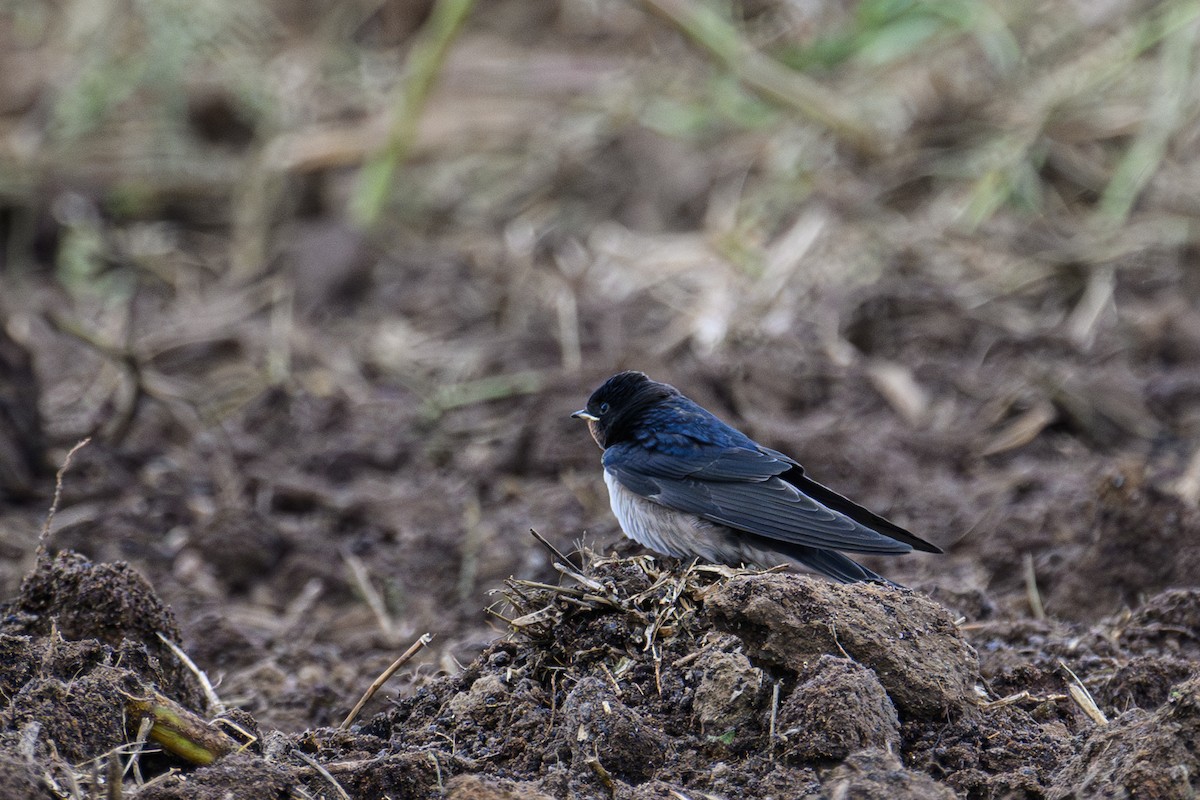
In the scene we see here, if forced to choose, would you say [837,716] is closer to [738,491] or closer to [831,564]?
[831,564]

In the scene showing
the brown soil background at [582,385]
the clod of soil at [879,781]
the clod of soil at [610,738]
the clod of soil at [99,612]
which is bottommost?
the brown soil background at [582,385]

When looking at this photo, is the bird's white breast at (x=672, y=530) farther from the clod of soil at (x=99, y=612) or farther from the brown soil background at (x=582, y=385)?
the clod of soil at (x=99, y=612)

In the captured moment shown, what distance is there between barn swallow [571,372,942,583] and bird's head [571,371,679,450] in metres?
0.07

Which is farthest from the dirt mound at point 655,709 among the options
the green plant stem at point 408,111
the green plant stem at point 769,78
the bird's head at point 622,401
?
the green plant stem at point 769,78

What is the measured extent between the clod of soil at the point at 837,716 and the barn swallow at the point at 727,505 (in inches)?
40.8

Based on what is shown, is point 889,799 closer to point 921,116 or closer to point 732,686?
point 732,686

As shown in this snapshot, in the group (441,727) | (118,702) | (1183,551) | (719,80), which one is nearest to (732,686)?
(441,727)

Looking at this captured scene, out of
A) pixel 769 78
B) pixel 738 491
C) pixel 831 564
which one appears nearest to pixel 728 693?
pixel 831 564

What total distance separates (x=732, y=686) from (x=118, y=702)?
137cm

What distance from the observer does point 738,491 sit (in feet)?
15.5

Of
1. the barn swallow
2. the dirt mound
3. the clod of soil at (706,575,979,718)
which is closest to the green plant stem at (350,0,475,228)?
the barn swallow

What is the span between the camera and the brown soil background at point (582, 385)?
Answer: 3.23 metres

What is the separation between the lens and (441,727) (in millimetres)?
3469

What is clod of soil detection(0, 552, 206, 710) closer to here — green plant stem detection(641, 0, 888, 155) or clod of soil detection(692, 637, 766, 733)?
clod of soil detection(692, 637, 766, 733)
